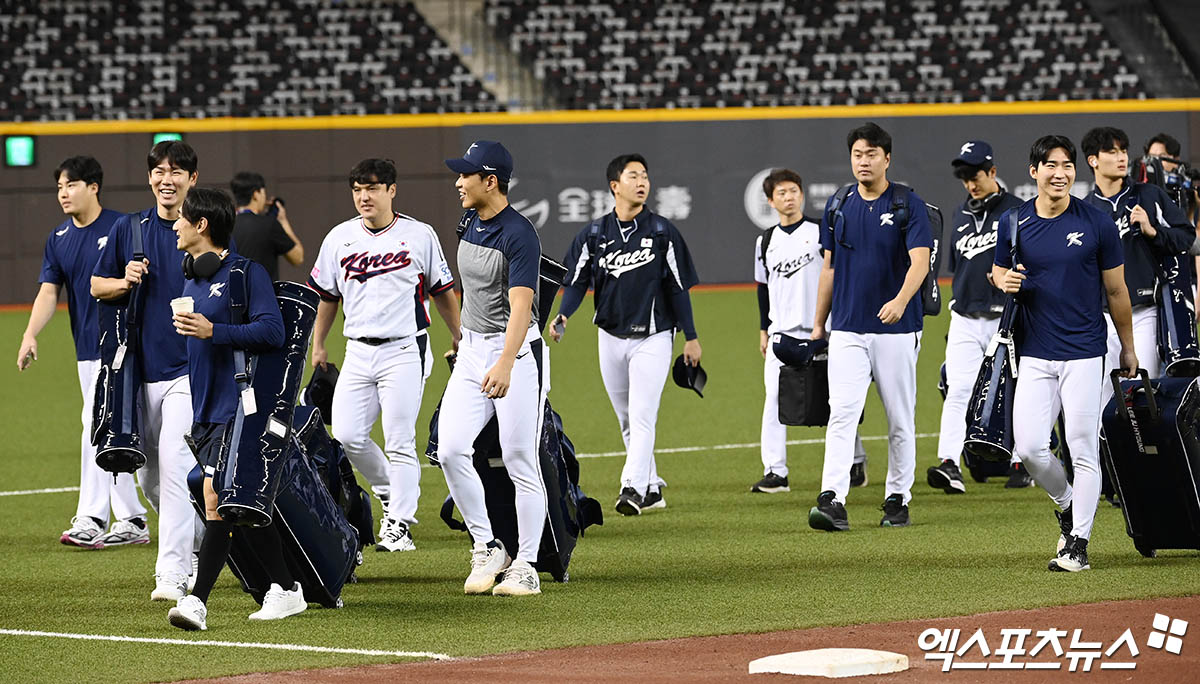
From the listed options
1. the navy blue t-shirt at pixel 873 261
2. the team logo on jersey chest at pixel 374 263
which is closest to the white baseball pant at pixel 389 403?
the team logo on jersey chest at pixel 374 263

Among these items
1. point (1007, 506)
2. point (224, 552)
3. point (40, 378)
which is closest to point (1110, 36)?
point (40, 378)

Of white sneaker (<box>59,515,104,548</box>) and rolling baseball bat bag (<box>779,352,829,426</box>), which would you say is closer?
white sneaker (<box>59,515,104,548</box>)

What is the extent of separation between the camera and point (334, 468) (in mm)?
8375

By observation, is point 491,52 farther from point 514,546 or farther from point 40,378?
point 514,546

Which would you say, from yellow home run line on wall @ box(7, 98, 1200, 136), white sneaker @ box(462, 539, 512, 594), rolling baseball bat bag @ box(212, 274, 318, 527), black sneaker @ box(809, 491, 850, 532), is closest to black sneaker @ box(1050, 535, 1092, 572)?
black sneaker @ box(809, 491, 850, 532)

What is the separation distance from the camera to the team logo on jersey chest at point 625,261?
10.4 m

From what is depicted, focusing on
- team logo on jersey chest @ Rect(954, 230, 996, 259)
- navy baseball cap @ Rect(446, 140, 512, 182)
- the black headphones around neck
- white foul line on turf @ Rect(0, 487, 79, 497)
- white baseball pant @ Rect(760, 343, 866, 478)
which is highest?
navy baseball cap @ Rect(446, 140, 512, 182)

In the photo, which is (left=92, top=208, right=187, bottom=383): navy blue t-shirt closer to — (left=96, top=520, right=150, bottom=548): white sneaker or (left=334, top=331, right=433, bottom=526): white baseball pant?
(left=334, top=331, right=433, bottom=526): white baseball pant

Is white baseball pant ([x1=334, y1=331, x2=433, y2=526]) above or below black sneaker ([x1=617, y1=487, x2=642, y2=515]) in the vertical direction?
above

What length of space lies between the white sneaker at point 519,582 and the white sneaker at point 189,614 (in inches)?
56.1

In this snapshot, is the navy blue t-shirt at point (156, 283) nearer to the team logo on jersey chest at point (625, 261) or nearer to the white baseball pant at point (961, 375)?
the team logo on jersey chest at point (625, 261)

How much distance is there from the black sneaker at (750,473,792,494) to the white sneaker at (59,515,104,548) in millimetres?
4267

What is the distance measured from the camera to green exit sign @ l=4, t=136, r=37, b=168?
26.8 metres

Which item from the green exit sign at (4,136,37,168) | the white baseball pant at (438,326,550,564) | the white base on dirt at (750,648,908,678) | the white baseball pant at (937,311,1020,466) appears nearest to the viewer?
the white base on dirt at (750,648,908,678)
